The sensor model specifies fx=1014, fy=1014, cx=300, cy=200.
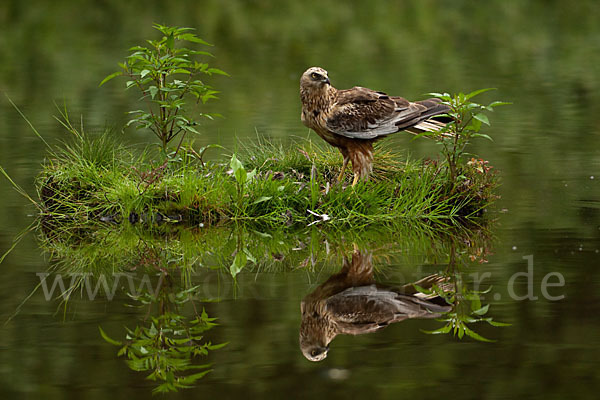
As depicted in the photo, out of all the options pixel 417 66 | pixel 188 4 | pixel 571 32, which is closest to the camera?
pixel 417 66

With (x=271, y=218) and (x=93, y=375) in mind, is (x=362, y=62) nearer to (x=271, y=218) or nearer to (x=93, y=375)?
(x=271, y=218)

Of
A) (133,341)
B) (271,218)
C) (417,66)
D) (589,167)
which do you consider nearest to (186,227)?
(271,218)

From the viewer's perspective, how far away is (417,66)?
1906 cm

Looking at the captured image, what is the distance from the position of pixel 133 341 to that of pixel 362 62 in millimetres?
14749

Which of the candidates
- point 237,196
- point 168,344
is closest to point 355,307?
point 168,344

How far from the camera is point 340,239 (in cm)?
792

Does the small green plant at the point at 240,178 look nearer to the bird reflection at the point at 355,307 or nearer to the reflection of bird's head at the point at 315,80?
the reflection of bird's head at the point at 315,80

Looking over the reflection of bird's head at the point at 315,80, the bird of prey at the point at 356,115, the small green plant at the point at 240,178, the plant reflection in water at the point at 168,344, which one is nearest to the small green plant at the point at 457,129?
the bird of prey at the point at 356,115

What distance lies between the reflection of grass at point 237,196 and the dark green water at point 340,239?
1.25 ft

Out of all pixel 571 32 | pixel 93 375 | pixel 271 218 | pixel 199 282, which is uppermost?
pixel 571 32

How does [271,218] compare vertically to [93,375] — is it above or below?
above

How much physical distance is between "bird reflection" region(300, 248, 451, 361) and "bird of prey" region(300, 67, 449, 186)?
2166mm

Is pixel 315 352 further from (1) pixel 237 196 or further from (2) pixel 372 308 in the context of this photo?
(1) pixel 237 196

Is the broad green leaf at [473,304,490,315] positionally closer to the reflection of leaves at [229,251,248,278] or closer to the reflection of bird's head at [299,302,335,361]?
the reflection of bird's head at [299,302,335,361]
